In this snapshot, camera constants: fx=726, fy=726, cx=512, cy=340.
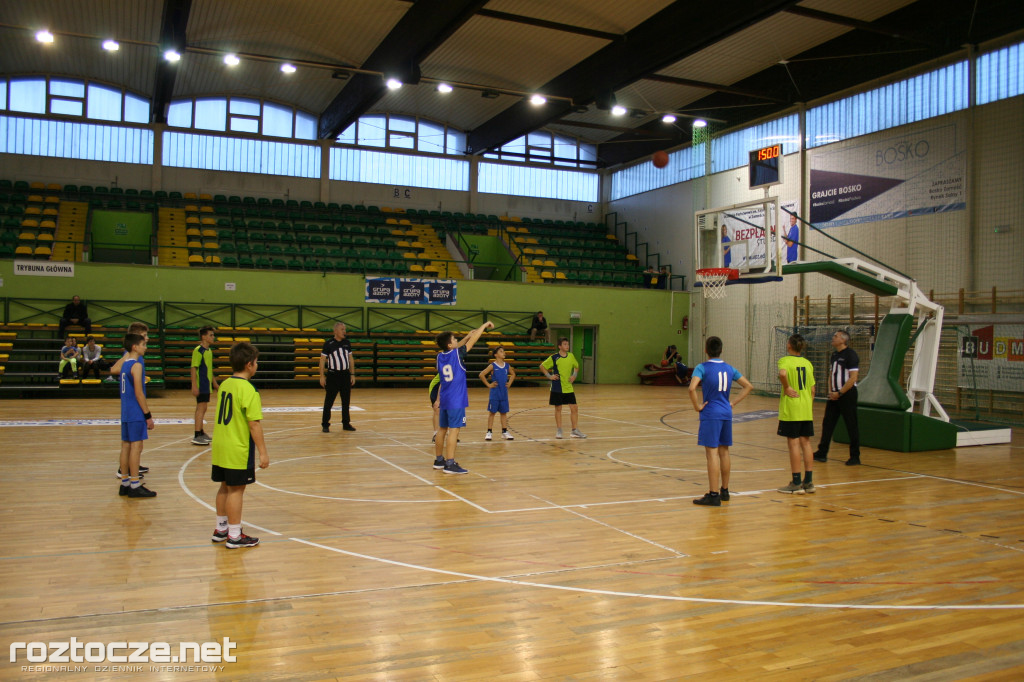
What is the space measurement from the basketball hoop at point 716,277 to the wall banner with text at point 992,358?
7.41m

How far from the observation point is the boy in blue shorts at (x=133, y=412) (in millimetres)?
6688

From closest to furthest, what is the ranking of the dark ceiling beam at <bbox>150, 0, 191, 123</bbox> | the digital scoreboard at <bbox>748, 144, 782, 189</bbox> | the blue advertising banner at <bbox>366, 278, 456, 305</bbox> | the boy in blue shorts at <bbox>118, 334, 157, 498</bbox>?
the boy in blue shorts at <bbox>118, 334, 157, 498</bbox>, the digital scoreboard at <bbox>748, 144, 782, 189</bbox>, the dark ceiling beam at <bbox>150, 0, 191, 123</bbox>, the blue advertising banner at <bbox>366, 278, 456, 305</bbox>

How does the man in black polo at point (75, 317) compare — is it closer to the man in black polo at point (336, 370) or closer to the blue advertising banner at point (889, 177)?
the man in black polo at point (336, 370)

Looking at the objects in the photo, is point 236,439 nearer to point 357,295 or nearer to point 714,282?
point 714,282

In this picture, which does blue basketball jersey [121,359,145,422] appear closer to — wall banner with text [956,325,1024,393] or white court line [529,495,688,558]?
white court line [529,495,688,558]

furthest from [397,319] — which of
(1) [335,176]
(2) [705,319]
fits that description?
(2) [705,319]

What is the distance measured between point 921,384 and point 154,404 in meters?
14.1

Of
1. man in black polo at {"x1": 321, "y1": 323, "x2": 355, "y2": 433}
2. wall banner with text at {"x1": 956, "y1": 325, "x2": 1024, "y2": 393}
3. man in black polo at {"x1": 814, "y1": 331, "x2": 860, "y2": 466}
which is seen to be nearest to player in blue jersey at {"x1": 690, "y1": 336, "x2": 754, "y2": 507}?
man in black polo at {"x1": 814, "y1": 331, "x2": 860, "y2": 466}

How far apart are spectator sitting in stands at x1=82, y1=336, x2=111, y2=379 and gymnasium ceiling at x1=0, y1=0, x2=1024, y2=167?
22.9 feet

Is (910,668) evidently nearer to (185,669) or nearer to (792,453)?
(185,669)

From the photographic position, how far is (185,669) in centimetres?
339

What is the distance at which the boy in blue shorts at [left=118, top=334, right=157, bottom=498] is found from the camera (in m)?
6.69

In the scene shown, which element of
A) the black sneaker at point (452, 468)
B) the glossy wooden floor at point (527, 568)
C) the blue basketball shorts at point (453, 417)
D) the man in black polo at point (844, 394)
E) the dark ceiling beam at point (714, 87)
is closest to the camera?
the glossy wooden floor at point (527, 568)

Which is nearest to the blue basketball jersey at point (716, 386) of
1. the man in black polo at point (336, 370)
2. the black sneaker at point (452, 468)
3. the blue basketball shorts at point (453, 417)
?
the blue basketball shorts at point (453, 417)
